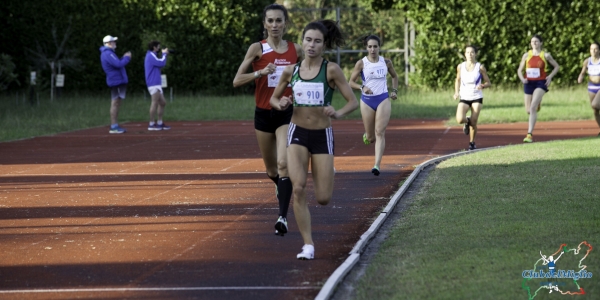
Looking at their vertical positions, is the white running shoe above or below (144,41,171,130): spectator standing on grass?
below

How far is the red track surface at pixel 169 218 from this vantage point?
7544mm

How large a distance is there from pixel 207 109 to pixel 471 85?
47.2 feet

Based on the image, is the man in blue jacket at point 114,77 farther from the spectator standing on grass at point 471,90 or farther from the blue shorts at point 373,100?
the blue shorts at point 373,100

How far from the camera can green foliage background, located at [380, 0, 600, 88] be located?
34969 mm

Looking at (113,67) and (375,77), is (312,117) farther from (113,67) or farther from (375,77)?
(113,67)

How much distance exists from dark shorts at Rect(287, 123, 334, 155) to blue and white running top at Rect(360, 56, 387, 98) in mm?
6281

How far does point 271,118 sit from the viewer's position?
988cm

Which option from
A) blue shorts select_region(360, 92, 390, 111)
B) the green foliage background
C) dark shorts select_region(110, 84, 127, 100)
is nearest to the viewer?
blue shorts select_region(360, 92, 390, 111)

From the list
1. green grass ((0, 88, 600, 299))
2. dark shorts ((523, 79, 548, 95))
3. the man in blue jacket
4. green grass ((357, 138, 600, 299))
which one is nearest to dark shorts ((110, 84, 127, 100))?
the man in blue jacket

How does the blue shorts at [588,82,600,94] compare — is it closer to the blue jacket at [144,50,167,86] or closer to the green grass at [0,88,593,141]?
the green grass at [0,88,593,141]

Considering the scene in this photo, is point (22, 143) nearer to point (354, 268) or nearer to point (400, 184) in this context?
point (400, 184)

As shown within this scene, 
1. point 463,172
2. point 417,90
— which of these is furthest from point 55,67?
point 463,172

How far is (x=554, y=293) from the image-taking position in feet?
21.8

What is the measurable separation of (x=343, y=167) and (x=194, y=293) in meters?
8.75
